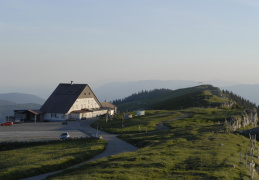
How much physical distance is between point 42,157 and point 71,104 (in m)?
59.2

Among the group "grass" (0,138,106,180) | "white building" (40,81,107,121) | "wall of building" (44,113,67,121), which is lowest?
"grass" (0,138,106,180)

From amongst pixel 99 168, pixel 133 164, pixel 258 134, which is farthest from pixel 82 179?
pixel 258 134

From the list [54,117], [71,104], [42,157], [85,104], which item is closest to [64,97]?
[71,104]

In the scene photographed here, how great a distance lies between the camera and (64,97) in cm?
10569

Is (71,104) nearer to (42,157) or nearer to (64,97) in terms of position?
(64,97)

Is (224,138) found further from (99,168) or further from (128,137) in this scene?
(99,168)

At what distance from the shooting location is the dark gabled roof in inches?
3944

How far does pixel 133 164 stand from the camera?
34438 mm

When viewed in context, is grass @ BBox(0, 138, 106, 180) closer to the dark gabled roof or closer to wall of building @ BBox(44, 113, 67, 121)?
wall of building @ BBox(44, 113, 67, 121)

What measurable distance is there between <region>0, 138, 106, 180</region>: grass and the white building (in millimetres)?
42339

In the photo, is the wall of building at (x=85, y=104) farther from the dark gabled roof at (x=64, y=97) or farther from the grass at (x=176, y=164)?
the grass at (x=176, y=164)

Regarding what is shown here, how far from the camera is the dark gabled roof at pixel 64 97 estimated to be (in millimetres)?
100188

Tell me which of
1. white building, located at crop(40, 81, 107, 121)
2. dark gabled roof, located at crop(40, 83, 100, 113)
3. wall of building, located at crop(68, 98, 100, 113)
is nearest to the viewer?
white building, located at crop(40, 81, 107, 121)

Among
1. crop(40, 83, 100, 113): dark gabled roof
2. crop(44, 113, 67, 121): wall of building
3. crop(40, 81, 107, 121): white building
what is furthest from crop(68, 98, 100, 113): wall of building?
crop(44, 113, 67, 121): wall of building
